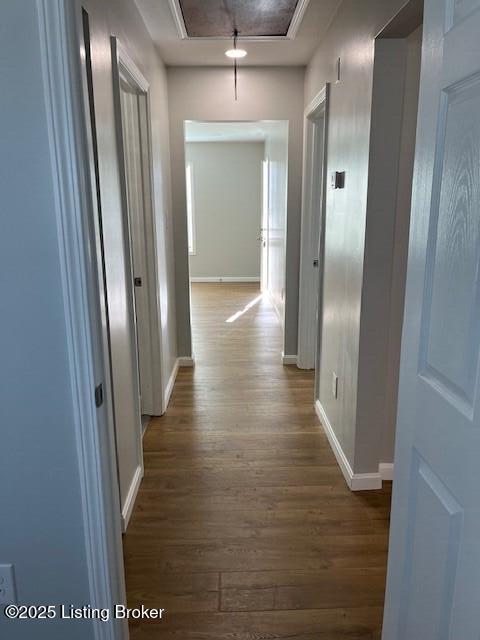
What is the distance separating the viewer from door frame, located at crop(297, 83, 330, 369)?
11.7ft

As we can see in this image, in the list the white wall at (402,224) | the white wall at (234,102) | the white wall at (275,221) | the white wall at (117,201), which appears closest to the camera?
the white wall at (117,201)

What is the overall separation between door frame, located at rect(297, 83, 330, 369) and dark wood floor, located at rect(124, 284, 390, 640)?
0.63 m

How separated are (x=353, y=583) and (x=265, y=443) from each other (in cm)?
113

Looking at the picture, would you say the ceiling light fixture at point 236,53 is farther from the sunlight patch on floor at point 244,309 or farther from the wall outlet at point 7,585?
the wall outlet at point 7,585

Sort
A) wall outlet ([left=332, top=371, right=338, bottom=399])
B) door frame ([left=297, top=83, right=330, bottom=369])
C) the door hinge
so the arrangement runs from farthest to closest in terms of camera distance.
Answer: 1. door frame ([left=297, top=83, right=330, bottom=369])
2. wall outlet ([left=332, top=371, right=338, bottom=399])
3. the door hinge

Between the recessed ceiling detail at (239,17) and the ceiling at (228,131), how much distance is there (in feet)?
8.47

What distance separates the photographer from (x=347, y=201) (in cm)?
240

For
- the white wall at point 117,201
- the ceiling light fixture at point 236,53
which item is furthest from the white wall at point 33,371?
the ceiling light fixture at point 236,53

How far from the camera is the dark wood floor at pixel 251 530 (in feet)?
5.40

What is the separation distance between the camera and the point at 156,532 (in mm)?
2082

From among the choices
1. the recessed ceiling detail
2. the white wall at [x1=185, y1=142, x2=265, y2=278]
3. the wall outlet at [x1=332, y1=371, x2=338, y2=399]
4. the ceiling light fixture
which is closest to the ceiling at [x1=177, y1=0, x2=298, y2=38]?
the recessed ceiling detail

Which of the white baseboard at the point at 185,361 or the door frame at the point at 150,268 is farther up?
the door frame at the point at 150,268

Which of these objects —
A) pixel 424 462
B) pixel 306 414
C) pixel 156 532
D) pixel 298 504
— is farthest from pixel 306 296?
pixel 424 462

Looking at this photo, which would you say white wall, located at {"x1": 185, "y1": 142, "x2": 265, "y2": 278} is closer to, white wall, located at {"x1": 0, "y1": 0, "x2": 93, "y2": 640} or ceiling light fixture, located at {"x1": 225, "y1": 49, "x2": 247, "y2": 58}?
ceiling light fixture, located at {"x1": 225, "y1": 49, "x2": 247, "y2": 58}
